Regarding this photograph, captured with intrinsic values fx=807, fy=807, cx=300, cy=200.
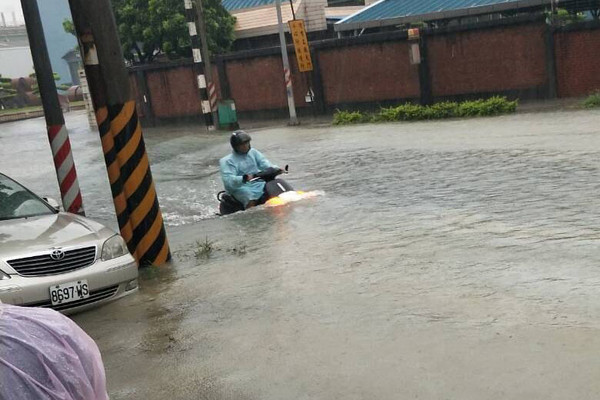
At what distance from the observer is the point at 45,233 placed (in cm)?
688

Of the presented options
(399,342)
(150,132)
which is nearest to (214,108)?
(150,132)

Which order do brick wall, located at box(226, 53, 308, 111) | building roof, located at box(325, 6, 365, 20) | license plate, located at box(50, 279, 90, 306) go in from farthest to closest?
building roof, located at box(325, 6, 365, 20)
brick wall, located at box(226, 53, 308, 111)
license plate, located at box(50, 279, 90, 306)

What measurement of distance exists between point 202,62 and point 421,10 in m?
7.71

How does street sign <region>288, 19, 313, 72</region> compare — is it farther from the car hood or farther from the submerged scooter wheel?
the car hood

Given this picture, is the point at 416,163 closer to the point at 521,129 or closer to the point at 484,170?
the point at 484,170

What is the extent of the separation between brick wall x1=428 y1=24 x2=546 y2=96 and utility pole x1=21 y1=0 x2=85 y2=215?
16.5 meters

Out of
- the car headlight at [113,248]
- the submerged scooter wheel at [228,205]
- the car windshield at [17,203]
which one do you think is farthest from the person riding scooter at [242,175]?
the car headlight at [113,248]

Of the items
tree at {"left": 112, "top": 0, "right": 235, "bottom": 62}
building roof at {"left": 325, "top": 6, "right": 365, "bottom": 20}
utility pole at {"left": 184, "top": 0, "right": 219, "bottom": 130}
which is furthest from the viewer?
building roof at {"left": 325, "top": 6, "right": 365, "bottom": 20}

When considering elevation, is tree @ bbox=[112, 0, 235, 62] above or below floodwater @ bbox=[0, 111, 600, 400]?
above

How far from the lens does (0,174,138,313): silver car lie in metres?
6.28

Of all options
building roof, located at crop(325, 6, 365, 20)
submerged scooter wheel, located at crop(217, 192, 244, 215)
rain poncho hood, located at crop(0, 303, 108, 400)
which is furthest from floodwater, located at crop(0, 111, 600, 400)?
building roof, located at crop(325, 6, 365, 20)

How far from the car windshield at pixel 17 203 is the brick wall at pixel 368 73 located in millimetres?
19383

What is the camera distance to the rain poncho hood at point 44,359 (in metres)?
2.36

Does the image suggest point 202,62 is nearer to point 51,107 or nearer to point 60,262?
point 51,107
